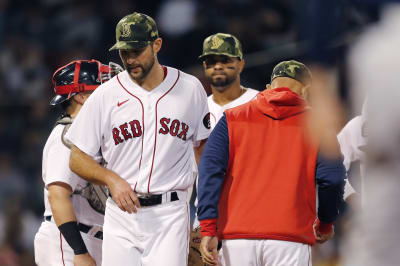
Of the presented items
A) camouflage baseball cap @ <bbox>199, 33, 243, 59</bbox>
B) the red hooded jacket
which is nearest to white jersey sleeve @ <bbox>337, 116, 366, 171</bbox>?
camouflage baseball cap @ <bbox>199, 33, 243, 59</bbox>

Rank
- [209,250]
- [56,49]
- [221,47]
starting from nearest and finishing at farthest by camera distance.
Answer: [209,250], [221,47], [56,49]

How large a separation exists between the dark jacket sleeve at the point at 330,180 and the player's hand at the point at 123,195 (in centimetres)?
94

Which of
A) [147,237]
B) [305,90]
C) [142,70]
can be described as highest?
[142,70]

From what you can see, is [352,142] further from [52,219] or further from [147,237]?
[52,219]

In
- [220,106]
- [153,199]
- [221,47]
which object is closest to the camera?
[153,199]

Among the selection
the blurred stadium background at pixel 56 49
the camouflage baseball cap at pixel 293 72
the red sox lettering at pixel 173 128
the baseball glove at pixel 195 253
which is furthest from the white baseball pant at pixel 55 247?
the blurred stadium background at pixel 56 49

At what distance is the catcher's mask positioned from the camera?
4660 mm

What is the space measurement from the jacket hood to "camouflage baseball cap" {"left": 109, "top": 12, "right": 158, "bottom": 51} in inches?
26.0

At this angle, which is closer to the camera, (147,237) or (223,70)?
(147,237)

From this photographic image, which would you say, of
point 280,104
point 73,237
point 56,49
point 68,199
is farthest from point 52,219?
point 56,49

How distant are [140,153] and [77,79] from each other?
0.86 metres

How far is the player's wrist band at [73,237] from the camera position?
4078 millimetres

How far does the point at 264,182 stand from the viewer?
155 inches

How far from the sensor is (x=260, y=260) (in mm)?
3934
